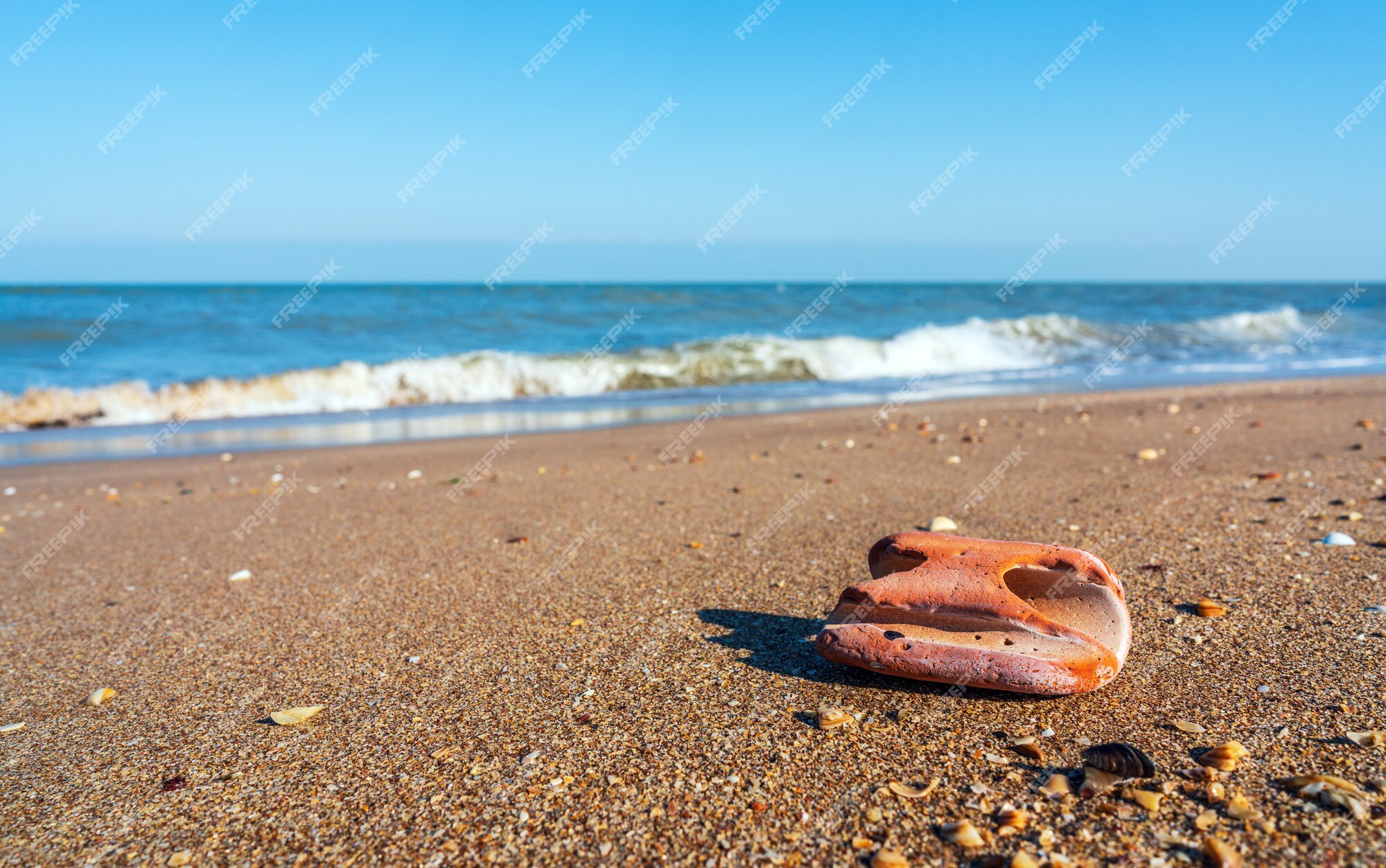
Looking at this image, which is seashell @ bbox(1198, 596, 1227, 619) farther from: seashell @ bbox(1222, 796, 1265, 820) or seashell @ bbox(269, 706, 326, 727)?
seashell @ bbox(269, 706, 326, 727)

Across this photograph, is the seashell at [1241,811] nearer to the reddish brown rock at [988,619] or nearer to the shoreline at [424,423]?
the reddish brown rock at [988,619]

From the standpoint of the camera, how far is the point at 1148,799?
1.72 m

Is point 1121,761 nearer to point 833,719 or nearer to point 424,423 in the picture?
point 833,719

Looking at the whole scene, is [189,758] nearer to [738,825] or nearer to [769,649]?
[738,825]

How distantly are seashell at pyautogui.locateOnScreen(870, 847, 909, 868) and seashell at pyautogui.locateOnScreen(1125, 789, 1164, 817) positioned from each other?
526mm

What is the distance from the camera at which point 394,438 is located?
30.1ft

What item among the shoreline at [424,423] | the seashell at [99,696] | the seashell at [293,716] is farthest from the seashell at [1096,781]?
the shoreline at [424,423]

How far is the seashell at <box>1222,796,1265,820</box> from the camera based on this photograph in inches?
64.6

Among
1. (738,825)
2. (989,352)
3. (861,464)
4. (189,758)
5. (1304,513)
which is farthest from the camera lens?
(989,352)

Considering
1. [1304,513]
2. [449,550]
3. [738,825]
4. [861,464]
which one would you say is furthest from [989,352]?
[738,825]

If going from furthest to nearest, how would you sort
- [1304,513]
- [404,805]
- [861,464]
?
[861,464] → [1304,513] → [404,805]

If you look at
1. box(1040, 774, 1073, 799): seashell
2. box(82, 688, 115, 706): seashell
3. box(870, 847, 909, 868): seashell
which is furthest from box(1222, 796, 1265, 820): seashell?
box(82, 688, 115, 706): seashell

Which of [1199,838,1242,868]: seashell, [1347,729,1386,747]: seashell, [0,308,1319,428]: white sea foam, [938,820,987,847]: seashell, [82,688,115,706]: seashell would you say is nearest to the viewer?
[1199,838,1242,868]: seashell

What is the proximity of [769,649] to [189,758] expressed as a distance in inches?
63.9
